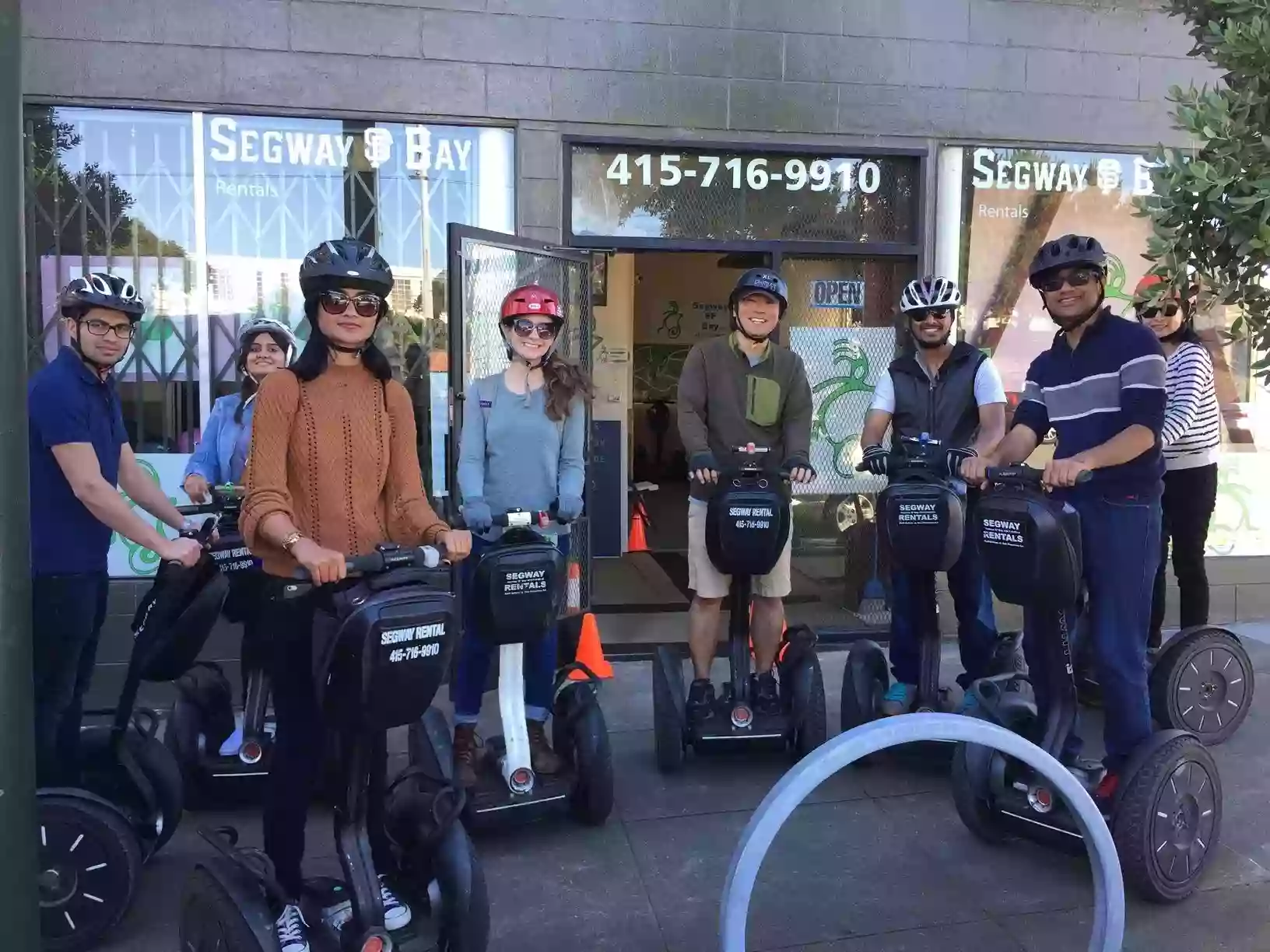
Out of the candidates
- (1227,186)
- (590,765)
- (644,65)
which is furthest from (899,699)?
(644,65)

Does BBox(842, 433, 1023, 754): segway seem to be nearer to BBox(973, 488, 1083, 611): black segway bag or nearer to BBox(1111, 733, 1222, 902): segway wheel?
BBox(973, 488, 1083, 611): black segway bag

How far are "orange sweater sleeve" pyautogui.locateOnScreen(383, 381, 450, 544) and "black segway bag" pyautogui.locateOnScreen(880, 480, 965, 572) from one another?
196cm

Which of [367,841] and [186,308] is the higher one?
[186,308]

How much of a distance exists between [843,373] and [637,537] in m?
3.41

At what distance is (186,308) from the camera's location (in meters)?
5.71

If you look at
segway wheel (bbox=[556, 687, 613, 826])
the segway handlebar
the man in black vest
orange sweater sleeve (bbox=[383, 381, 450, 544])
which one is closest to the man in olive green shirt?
the man in black vest

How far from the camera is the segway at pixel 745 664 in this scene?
4.14 metres

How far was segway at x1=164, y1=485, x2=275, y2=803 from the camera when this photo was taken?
395 centimetres

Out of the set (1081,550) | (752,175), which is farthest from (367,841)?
(752,175)

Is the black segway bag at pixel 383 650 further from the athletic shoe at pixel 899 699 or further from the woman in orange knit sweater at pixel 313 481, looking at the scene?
the athletic shoe at pixel 899 699

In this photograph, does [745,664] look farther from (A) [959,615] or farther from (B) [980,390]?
(B) [980,390]

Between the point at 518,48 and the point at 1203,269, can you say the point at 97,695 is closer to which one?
the point at 518,48

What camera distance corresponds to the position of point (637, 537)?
9.52m

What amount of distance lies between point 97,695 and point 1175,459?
226 inches
